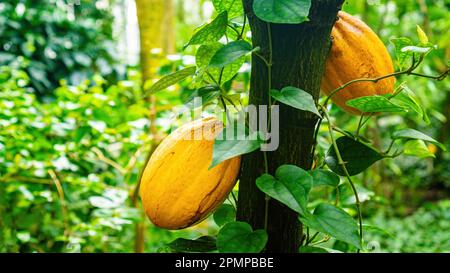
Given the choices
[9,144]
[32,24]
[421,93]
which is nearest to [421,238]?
[421,93]

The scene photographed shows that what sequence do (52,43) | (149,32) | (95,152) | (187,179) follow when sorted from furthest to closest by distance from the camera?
1. (52,43)
2. (149,32)
3. (95,152)
4. (187,179)

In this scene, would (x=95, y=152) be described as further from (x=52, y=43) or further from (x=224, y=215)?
(x=52, y=43)

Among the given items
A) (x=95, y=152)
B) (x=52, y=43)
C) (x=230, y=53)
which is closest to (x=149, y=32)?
(x=95, y=152)

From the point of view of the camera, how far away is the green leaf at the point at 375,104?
0.53 metres

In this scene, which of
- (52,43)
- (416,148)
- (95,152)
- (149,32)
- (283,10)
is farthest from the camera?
(52,43)

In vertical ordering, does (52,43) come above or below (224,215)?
above

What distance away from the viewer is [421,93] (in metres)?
2.65

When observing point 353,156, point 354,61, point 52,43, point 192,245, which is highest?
point 52,43

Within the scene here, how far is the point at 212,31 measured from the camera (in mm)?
549

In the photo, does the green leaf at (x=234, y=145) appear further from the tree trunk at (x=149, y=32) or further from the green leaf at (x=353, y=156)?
the tree trunk at (x=149, y=32)

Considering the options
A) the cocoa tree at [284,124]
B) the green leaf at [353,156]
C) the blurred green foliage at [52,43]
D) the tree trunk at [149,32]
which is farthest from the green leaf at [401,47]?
the blurred green foliage at [52,43]

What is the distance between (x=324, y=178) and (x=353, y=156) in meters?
0.08

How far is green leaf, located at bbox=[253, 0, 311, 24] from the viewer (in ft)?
1.42
